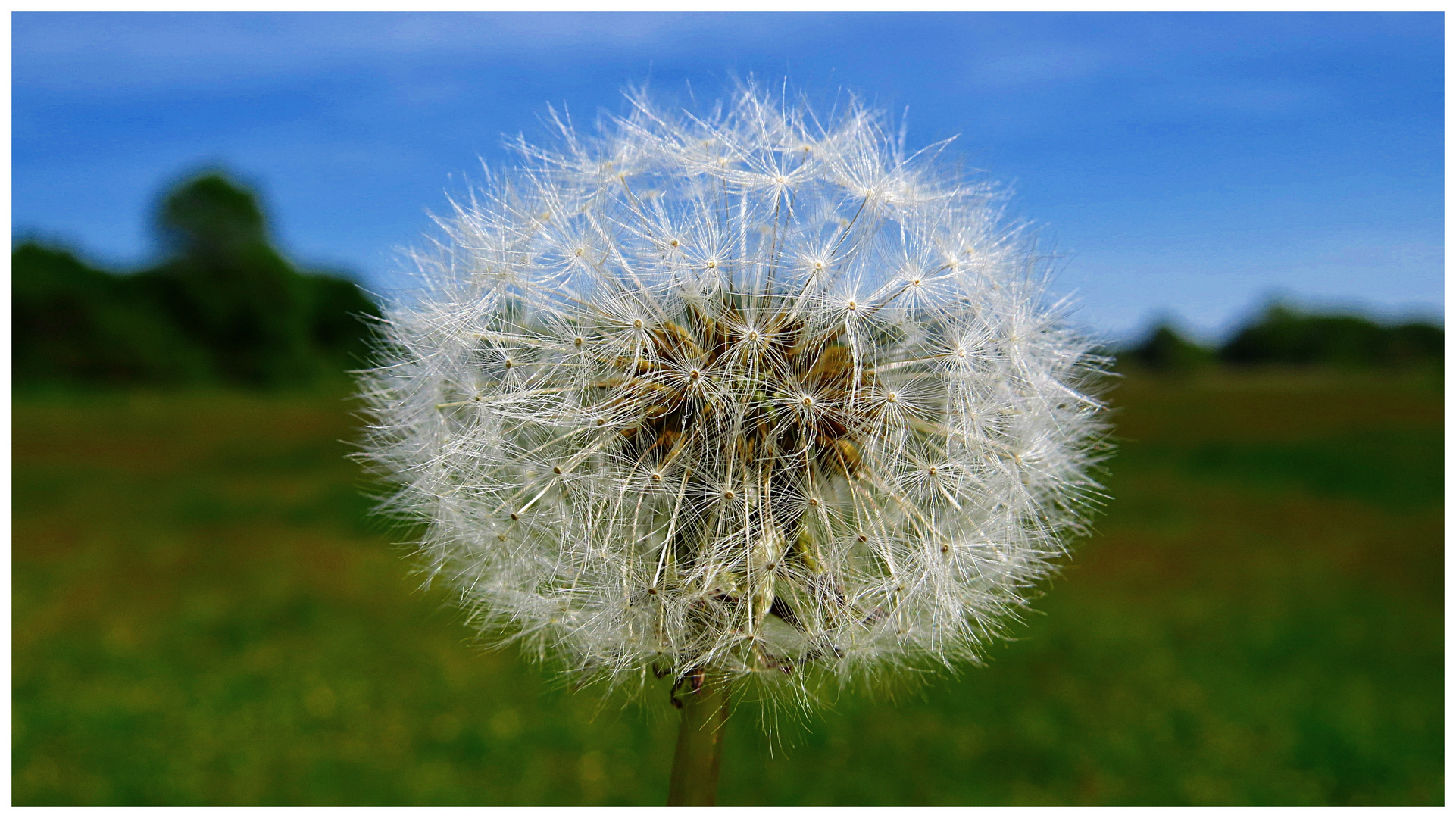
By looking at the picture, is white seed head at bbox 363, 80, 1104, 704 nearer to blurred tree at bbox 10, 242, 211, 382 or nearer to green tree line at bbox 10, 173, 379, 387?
green tree line at bbox 10, 173, 379, 387

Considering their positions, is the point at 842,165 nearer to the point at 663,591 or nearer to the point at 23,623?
the point at 663,591

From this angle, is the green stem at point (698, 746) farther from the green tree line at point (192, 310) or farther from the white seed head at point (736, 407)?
the green tree line at point (192, 310)

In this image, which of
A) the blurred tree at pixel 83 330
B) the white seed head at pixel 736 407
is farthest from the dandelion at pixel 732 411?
the blurred tree at pixel 83 330

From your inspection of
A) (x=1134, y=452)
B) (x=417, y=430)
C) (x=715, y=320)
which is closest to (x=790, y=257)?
(x=715, y=320)

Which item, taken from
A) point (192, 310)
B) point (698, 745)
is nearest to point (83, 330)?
point (192, 310)

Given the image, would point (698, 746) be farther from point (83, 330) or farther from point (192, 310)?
point (192, 310)

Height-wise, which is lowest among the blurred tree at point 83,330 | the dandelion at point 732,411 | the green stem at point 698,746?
the green stem at point 698,746

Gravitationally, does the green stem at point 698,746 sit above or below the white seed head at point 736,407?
below
